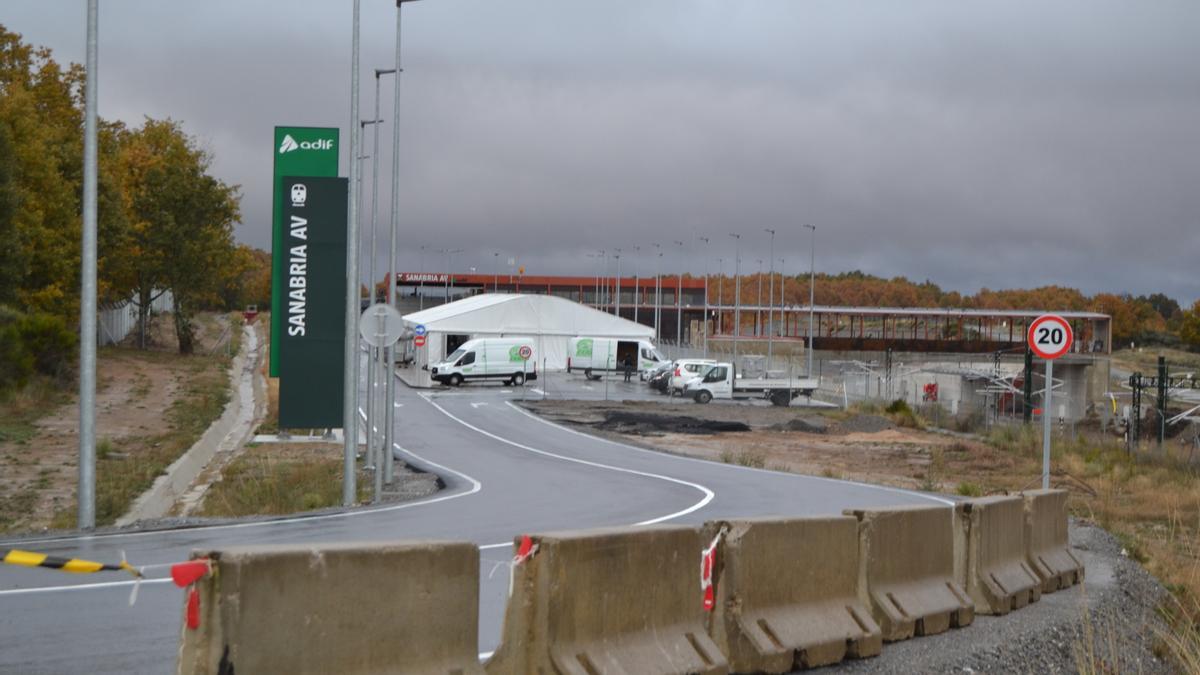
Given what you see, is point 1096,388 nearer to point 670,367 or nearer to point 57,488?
point 670,367

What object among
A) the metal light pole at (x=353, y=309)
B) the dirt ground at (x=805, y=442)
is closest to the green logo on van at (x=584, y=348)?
the dirt ground at (x=805, y=442)

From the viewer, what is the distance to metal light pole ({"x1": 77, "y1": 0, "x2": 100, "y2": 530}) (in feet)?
49.5

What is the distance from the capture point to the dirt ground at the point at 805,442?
1241 inches

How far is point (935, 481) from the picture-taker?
28031 millimetres

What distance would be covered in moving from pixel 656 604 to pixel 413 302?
389ft

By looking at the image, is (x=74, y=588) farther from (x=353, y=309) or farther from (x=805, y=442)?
(x=805, y=442)

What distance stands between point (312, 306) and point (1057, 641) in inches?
656

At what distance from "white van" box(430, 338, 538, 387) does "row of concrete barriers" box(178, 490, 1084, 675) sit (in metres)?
54.7

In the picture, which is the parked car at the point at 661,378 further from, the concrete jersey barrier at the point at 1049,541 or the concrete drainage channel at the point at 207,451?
the concrete jersey barrier at the point at 1049,541

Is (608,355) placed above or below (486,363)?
above

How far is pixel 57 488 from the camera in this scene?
22359 mm

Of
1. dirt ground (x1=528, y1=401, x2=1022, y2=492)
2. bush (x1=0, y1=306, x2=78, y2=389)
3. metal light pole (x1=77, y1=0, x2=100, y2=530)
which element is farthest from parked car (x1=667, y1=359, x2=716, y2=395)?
metal light pole (x1=77, y1=0, x2=100, y2=530)

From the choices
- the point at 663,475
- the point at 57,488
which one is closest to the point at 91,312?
the point at 57,488

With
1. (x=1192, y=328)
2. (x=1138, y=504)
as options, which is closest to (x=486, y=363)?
A: (x=1138, y=504)
